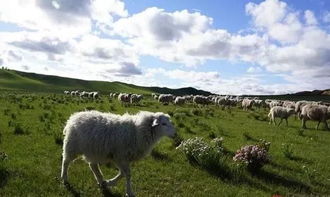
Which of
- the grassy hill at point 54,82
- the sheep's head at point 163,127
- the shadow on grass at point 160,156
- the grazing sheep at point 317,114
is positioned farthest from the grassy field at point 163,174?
the grassy hill at point 54,82

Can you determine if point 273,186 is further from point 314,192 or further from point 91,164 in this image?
point 91,164

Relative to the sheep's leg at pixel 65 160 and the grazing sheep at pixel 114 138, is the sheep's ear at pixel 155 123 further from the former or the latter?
the sheep's leg at pixel 65 160

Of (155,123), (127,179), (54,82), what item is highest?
(155,123)

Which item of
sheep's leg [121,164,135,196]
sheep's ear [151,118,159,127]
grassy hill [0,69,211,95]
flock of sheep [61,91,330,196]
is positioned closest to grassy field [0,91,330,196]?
sheep's leg [121,164,135,196]

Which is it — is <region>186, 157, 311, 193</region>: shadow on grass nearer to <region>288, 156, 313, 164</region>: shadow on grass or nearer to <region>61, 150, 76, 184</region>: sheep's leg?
<region>288, 156, 313, 164</region>: shadow on grass

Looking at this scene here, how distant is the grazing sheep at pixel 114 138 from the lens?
31.6 ft

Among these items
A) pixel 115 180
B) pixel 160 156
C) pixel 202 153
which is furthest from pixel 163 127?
pixel 160 156

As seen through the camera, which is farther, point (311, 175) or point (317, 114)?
point (317, 114)

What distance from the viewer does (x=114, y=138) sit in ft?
31.6

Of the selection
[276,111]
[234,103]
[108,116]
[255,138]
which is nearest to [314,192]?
[108,116]

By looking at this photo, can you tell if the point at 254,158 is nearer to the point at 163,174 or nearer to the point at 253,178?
the point at 253,178

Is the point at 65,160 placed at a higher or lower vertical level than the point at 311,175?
higher

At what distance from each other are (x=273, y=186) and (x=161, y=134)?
403 centimetres

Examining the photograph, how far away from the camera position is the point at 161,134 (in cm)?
995
